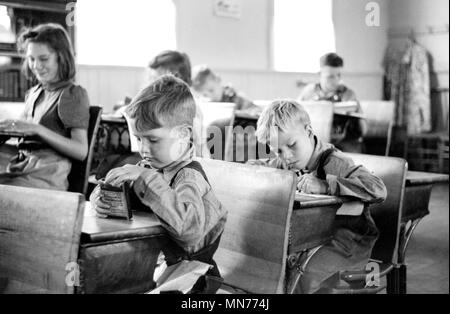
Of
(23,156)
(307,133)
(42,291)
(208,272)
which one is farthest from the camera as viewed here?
(23,156)

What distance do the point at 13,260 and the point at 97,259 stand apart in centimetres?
9

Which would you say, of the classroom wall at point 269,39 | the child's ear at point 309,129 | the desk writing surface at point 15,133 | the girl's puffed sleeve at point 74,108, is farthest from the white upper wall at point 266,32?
the girl's puffed sleeve at point 74,108

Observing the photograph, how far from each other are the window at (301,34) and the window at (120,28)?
0.45 feet

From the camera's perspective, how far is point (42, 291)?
0.67m

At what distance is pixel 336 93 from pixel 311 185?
16 centimetres

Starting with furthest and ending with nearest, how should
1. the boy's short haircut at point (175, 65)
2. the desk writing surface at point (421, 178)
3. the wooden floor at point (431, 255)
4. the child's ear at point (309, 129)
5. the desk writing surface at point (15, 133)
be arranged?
the wooden floor at point (431, 255), the boy's short haircut at point (175, 65), the desk writing surface at point (421, 178), the desk writing surface at point (15, 133), the child's ear at point (309, 129)

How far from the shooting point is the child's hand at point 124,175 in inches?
31.7

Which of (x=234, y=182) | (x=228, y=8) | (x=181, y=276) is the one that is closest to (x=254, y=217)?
(x=234, y=182)

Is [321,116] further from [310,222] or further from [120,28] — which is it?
[120,28]

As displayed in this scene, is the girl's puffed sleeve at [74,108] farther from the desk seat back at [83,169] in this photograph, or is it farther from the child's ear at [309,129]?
the child's ear at [309,129]

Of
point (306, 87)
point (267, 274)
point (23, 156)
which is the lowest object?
point (267, 274)

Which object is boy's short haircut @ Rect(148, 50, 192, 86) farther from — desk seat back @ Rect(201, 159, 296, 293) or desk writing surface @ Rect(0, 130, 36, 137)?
desk seat back @ Rect(201, 159, 296, 293)
